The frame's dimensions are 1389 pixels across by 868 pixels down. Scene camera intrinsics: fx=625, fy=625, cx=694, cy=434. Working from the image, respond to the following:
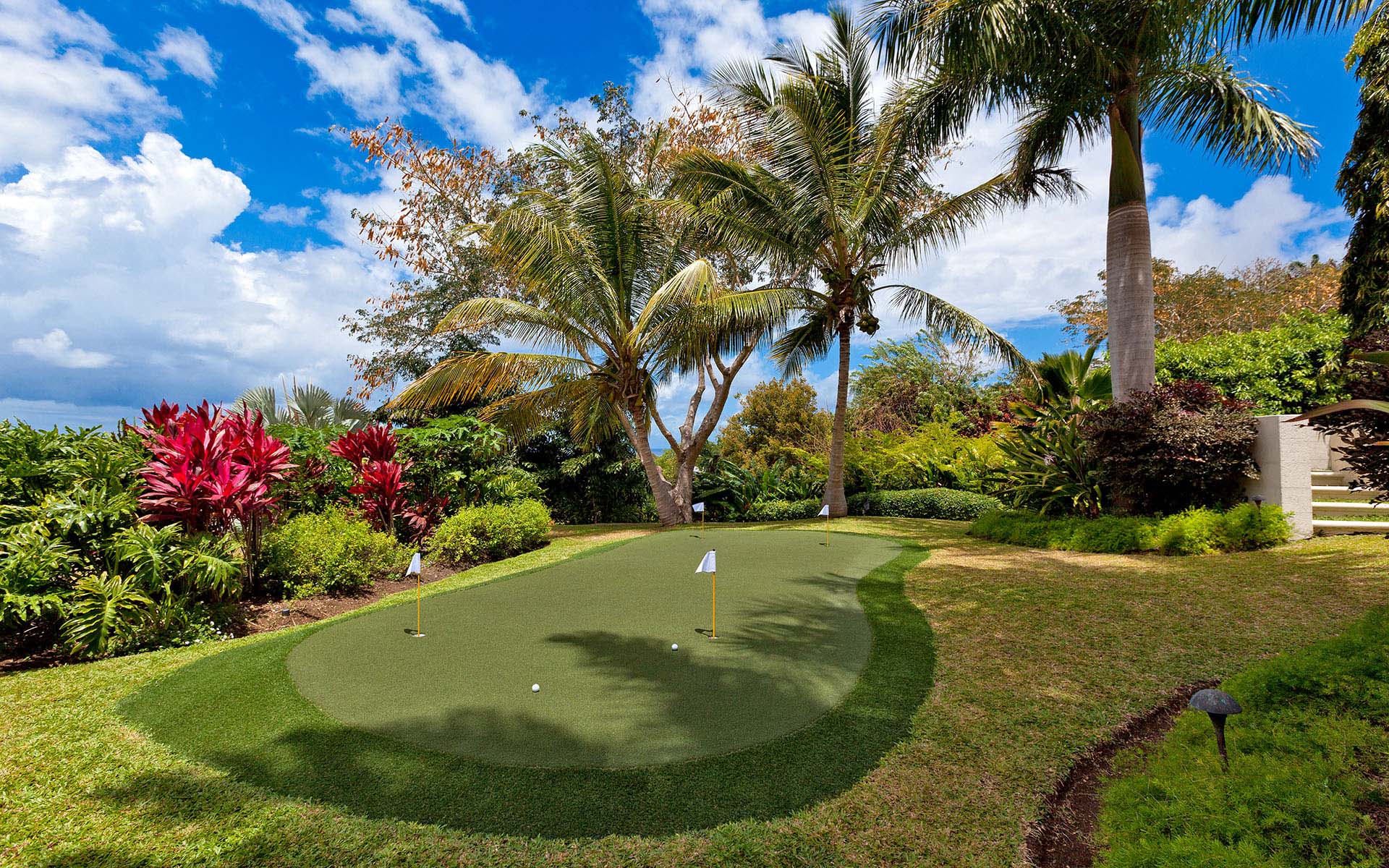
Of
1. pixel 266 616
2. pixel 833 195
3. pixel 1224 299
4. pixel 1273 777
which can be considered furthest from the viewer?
pixel 1224 299

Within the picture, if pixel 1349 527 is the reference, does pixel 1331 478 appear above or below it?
above

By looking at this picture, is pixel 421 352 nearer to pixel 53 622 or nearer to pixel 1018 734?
pixel 53 622

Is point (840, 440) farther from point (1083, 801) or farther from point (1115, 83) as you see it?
point (1083, 801)

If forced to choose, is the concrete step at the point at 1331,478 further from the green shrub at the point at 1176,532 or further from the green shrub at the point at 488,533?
the green shrub at the point at 488,533

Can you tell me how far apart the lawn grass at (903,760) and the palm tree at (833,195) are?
8.73 meters

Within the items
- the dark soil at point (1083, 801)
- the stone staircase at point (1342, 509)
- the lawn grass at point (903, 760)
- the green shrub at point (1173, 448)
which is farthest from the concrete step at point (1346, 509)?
the dark soil at point (1083, 801)

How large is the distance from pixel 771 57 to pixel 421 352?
44.7 ft

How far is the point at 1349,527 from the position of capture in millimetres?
8617

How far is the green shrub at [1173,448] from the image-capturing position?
343 inches

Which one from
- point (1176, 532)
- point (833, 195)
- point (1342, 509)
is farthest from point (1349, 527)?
point (833, 195)

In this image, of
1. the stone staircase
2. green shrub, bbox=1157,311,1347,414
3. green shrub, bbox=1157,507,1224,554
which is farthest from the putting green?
green shrub, bbox=1157,311,1347,414

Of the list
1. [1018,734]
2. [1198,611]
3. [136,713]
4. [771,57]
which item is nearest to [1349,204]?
[771,57]

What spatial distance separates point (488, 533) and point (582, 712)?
6.95 metres

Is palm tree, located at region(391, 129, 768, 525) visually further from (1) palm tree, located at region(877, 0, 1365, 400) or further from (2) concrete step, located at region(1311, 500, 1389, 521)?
(2) concrete step, located at region(1311, 500, 1389, 521)
